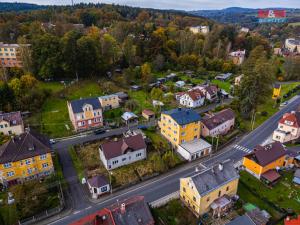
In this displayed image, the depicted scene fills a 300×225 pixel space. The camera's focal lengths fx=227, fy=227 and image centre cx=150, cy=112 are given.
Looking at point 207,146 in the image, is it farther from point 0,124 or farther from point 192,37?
point 192,37

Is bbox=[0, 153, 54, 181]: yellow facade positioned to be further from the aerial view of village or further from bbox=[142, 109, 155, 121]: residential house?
bbox=[142, 109, 155, 121]: residential house

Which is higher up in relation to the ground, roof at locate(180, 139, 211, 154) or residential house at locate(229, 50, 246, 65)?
residential house at locate(229, 50, 246, 65)

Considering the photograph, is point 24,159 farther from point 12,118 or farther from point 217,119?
point 217,119

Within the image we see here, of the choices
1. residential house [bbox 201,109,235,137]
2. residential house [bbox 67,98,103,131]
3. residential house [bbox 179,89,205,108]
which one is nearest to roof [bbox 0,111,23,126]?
residential house [bbox 67,98,103,131]

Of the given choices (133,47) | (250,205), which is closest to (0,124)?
(250,205)

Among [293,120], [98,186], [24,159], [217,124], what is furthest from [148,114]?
[293,120]
